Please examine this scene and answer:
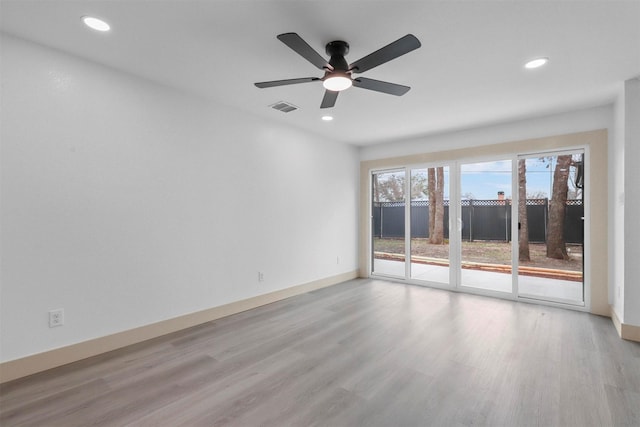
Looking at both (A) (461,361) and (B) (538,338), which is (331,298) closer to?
(A) (461,361)

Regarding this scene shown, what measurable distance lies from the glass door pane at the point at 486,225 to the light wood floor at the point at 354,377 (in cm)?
118

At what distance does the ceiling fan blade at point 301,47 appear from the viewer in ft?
5.96

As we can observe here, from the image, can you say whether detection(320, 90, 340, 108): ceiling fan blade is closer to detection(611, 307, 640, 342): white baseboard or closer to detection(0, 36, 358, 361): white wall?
detection(0, 36, 358, 361): white wall

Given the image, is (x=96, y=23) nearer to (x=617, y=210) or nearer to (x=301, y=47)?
(x=301, y=47)

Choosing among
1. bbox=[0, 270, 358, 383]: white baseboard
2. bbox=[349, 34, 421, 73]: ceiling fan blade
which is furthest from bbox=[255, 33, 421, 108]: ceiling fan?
bbox=[0, 270, 358, 383]: white baseboard

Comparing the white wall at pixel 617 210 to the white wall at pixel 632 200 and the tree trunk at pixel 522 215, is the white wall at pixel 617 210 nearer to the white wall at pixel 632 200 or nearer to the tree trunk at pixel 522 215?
the white wall at pixel 632 200

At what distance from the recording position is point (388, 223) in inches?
225

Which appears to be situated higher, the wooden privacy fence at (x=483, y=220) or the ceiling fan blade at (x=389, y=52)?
the ceiling fan blade at (x=389, y=52)

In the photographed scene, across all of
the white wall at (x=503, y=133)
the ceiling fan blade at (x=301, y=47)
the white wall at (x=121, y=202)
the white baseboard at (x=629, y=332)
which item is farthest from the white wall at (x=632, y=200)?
the white wall at (x=121, y=202)

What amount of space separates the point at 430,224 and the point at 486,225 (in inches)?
33.4

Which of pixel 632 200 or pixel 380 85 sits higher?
pixel 380 85

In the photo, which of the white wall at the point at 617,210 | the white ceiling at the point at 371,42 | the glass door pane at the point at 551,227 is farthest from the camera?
the glass door pane at the point at 551,227

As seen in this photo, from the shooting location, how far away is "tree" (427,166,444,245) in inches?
198

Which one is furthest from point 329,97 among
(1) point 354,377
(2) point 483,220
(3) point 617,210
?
(3) point 617,210
